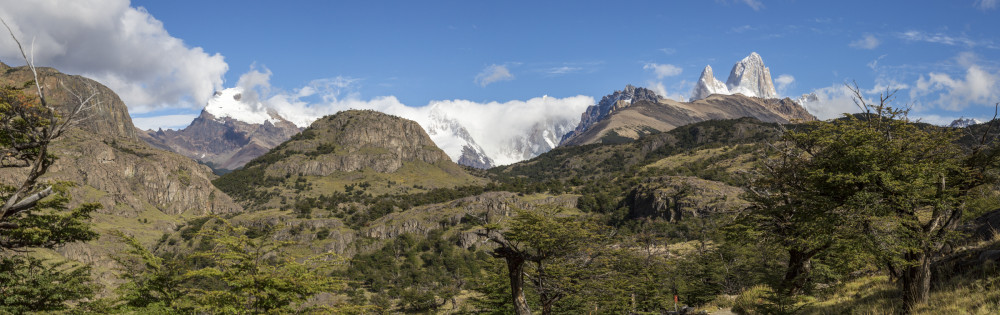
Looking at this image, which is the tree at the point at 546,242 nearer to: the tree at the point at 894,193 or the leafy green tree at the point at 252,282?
the leafy green tree at the point at 252,282

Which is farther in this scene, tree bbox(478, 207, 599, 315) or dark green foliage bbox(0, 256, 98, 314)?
tree bbox(478, 207, 599, 315)

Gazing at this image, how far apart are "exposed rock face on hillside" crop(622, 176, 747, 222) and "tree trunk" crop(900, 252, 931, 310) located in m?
144

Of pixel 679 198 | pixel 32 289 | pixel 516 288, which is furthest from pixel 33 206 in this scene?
pixel 679 198

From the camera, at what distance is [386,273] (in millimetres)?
156500

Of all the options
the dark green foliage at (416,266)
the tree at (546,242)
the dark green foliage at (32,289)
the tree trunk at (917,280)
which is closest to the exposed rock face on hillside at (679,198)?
the dark green foliage at (416,266)

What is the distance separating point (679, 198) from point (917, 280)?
531 feet

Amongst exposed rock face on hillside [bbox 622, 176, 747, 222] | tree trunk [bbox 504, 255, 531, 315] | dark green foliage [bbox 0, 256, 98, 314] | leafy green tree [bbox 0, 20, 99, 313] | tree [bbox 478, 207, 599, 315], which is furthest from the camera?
exposed rock face on hillside [bbox 622, 176, 747, 222]

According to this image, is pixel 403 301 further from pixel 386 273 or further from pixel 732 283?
pixel 732 283

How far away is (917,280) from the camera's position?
53.3ft

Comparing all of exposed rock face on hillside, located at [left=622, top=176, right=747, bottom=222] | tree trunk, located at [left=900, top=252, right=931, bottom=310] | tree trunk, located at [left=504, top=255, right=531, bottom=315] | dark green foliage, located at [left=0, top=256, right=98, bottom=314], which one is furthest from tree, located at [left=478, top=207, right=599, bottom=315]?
exposed rock face on hillside, located at [left=622, top=176, right=747, bottom=222]

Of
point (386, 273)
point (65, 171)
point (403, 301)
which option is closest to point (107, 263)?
point (65, 171)

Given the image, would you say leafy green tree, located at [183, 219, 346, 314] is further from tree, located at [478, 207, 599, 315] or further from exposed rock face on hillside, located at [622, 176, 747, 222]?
exposed rock face on hillside, located at [622, 176, 747, 222]

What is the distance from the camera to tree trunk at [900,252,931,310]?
15961mm

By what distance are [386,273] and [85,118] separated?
147 metres
